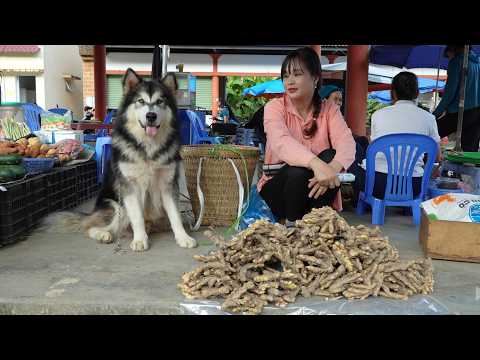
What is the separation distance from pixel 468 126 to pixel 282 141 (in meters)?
3.77

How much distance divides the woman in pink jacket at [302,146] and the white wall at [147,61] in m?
14.0

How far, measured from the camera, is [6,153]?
3.72m

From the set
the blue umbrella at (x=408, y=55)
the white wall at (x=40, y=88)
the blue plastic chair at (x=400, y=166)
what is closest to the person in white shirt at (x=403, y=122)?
the blue plastic chair at (x=400, y=166)

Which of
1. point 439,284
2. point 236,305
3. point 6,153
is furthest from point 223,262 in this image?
point 6,153

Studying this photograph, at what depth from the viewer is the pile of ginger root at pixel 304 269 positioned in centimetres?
222

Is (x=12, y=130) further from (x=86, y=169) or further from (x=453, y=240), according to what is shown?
(x=453, y=240)

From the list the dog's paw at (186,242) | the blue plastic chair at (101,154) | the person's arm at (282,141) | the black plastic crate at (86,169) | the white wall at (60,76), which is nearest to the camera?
the person's arm at (282,141)

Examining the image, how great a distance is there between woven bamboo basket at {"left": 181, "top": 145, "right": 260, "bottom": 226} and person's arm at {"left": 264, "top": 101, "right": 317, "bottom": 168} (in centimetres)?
49

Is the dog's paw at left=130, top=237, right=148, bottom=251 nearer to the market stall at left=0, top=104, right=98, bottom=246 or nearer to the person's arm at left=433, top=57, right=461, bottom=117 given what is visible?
the market stall at left=0, top=104, right=98, bottom=246

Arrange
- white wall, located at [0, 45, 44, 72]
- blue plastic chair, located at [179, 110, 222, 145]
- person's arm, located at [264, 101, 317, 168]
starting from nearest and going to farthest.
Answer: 1. person's arm, located at [264, 101, 317, 168]
2. blue plastic chair, located at [179, 110, 222, 145]
3. white wall, located at [0, 45, 44, 72]

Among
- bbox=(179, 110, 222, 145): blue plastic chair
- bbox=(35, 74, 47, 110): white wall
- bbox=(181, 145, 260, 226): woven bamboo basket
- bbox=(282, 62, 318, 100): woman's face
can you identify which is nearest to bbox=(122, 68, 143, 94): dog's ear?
bbox=(181, 145, 260, 226): woven bamboo basket

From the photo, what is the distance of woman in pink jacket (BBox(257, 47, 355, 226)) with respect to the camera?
9.92 feet

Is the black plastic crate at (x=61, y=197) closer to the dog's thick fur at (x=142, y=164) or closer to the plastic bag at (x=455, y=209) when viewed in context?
the dog's thick fur at (x=142, y=164)

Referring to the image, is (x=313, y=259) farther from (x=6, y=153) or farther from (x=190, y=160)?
(x=6, y=153)
